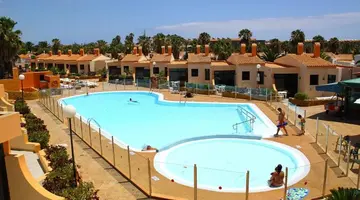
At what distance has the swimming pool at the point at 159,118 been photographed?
19078 mm

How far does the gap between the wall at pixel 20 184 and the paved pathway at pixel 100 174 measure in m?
2.22

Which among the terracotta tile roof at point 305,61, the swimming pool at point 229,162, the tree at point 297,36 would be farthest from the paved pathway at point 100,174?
the tree at point 297,36

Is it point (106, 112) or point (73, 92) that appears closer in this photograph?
point (106, 112)

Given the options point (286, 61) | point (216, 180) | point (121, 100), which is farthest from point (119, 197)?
point (286, 61)

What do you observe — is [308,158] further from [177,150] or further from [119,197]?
[119,197]

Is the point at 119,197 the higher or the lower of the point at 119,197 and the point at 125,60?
the lower

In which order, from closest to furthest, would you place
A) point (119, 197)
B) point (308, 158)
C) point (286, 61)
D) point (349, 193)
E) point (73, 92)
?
point (349, 193), point (119, 197), point (308, 158), point (286, 61), point (73, 92)

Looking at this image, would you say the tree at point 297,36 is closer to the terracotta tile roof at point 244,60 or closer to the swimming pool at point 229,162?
the terracotta tile roof at point 244,60

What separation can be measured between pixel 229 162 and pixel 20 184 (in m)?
8.91

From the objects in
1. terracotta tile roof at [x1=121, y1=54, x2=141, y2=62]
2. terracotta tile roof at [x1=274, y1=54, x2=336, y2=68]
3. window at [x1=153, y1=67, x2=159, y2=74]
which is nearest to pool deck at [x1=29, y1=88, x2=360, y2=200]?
terracotta tile roof at [x1=274, y1=54, x2=336, y2=68]

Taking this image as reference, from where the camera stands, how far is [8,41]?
3444cm

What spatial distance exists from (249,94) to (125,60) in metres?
23.6

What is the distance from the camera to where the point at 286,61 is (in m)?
30.9

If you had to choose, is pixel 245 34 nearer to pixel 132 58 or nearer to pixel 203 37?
pixel 203 37
